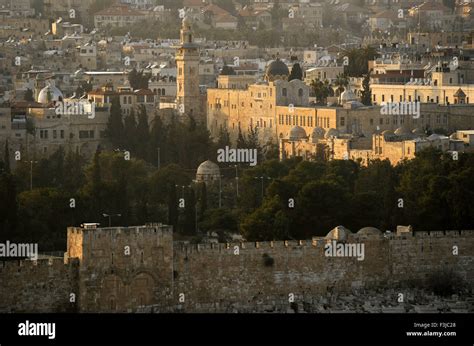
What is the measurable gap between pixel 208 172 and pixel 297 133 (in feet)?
18.5

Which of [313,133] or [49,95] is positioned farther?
[49,95]

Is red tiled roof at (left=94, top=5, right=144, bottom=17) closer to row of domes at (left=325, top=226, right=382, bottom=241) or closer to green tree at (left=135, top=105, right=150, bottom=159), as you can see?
green tree at (left=135, top=105, right=150, bottom=159)

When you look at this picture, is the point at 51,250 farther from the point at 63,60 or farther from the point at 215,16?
the point at 215,16

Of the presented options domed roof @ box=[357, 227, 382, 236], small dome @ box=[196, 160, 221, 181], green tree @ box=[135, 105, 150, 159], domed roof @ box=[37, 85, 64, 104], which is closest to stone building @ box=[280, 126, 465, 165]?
small dome @ box=[196, 160, 221, 181]

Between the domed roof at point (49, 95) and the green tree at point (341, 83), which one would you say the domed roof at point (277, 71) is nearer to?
the green tree at point (341, 83)

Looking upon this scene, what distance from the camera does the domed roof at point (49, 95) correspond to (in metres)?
74.9

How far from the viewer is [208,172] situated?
59.7 metres

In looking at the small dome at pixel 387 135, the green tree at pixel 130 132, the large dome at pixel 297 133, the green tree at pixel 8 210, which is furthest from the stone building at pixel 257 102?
the green tree at pixel 8 210

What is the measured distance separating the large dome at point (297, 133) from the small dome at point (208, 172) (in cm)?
452

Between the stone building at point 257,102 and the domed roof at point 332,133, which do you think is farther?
the stone building at point 257,102

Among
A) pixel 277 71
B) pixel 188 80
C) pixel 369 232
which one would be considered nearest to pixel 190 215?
pixel 369 232

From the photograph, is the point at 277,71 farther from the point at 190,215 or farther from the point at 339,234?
the point at 339,234
